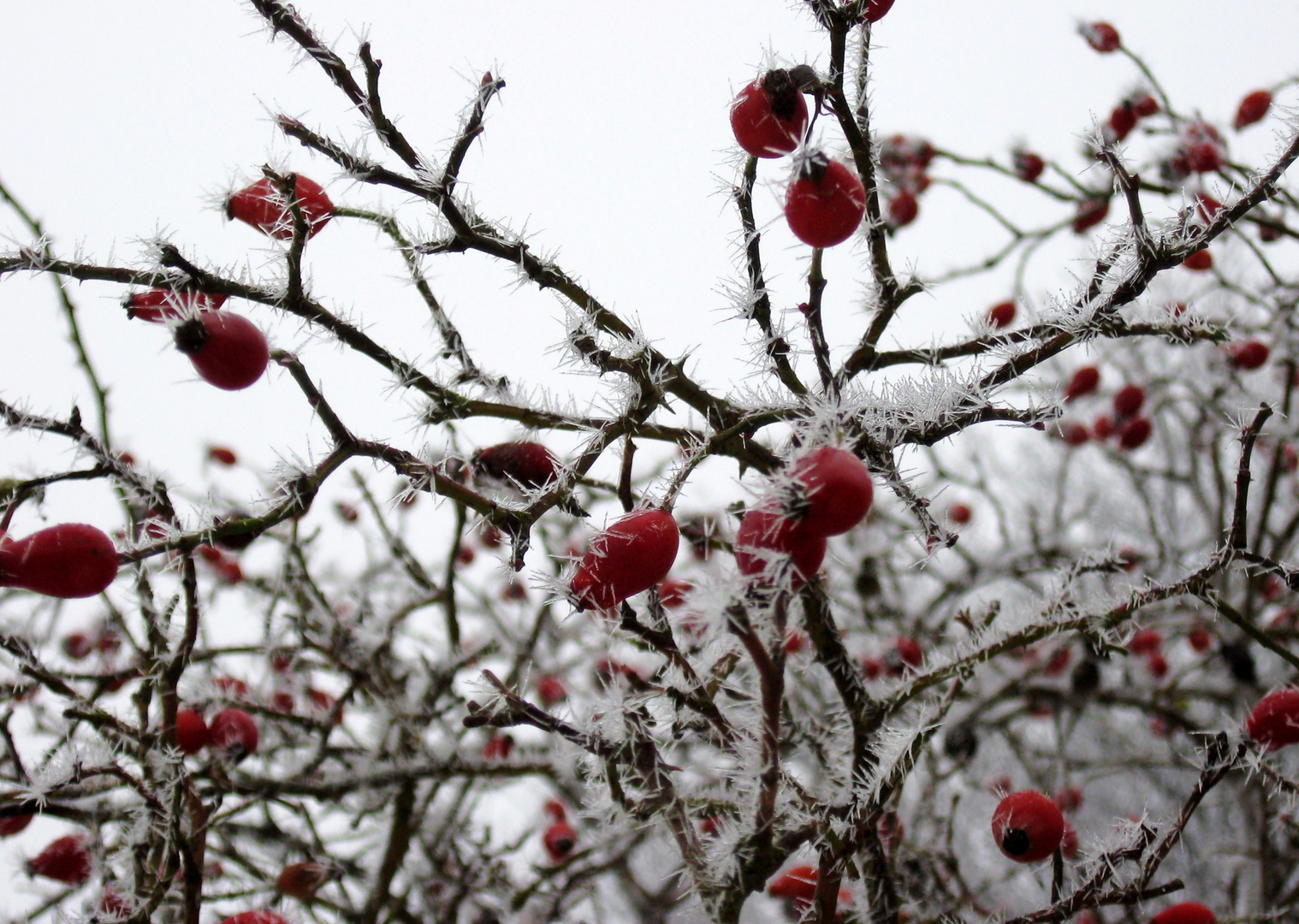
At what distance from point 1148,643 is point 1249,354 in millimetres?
1328

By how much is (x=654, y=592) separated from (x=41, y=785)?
3.55 feet

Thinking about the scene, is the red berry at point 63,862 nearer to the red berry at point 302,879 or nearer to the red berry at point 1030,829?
the red berry at point 302,879

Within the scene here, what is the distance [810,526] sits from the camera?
2.91ft

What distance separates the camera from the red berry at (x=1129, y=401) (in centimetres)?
384

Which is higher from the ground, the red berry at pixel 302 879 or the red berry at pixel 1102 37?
the red berry at pixel 1102 37

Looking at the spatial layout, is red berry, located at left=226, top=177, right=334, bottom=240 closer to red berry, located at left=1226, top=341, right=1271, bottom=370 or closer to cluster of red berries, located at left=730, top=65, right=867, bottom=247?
cluster of red berries, located at left=730, top=65, right=867, bottom=247

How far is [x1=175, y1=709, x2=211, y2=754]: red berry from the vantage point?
1969mm

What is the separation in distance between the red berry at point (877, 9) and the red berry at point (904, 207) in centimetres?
242

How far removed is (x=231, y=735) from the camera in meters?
2.05

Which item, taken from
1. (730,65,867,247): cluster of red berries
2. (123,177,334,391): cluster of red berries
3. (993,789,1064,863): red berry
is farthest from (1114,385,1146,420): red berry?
(123,177,334,391): cluster of red berries

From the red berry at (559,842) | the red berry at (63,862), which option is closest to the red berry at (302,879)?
the red berry at (63,862)

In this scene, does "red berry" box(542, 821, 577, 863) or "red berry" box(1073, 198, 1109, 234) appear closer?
"red berry" box(542, 821, 577, 863)

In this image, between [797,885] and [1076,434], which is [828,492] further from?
[1076,434]

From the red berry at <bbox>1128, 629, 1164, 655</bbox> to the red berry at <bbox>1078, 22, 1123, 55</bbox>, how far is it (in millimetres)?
2428
